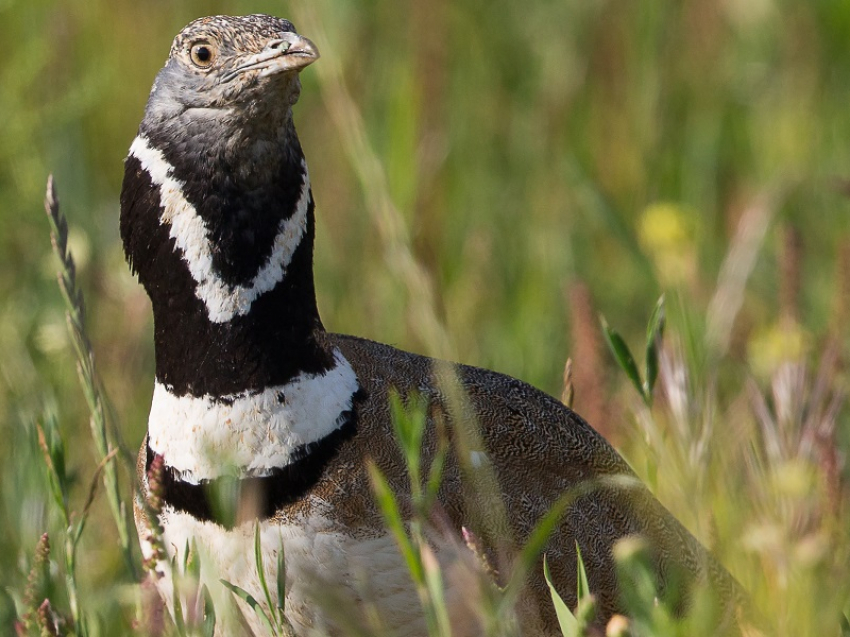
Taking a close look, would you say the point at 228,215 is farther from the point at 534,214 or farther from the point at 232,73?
the point at 534,214

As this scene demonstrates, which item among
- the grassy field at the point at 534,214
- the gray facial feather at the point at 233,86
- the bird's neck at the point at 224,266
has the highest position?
the gray facial feather at the point at 233,86

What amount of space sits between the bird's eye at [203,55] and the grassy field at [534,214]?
0.30 metres

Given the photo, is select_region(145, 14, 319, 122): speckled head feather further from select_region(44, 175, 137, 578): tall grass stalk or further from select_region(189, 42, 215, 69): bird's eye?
select_region(44, 175, 137, 578): tall grass stalk

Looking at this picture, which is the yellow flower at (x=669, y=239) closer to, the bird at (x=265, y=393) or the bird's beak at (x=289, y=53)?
the bird at (x=265, y=393)

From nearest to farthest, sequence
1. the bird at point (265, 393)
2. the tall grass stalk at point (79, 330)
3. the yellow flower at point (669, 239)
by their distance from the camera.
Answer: the tall grass stalk at point (79, 330) → the bird at point (265, 393) → the yellow flower at point (669, 239)

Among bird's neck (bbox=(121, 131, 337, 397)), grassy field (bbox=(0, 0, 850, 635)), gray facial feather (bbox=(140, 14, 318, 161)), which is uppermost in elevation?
gray facial feather (bbox=(140, 14, 318, 161))

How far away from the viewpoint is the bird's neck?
3.29 metres

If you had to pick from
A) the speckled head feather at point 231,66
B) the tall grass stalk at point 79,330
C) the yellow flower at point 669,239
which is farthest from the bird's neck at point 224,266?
the yellow flower at point 669,239

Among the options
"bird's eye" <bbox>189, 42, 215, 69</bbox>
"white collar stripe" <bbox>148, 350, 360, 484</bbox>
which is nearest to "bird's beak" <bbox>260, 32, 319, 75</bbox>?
→ "bird's eye" <bbox>189, 42, 215, 69</bbox>

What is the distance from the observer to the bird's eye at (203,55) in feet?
11.0

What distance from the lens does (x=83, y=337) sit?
2.88 metres

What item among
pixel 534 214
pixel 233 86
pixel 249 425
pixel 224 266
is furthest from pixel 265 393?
pixel 534 214

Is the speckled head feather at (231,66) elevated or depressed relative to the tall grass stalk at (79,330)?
elevated

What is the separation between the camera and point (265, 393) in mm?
3293
